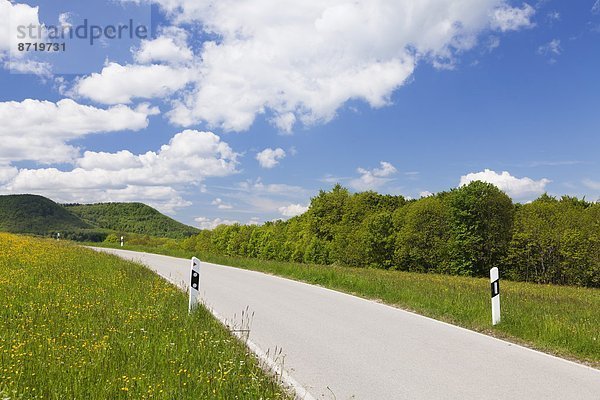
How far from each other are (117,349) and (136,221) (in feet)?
610

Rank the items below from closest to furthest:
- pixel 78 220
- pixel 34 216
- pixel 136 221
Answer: pixel 34 216, pixel 78 220, pixel 136 221

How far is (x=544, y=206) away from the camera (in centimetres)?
3406

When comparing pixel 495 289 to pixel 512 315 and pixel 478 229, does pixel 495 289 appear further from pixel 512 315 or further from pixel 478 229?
pixel 478 229

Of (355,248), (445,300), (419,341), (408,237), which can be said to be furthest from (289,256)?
(419,341)

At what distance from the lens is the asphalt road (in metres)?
5.69

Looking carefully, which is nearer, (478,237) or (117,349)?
(117,349)

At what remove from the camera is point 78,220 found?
160625mm

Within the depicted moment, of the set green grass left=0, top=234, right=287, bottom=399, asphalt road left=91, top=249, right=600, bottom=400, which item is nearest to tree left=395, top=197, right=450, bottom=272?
asphalt road left=91, top=249, right=600, bottom=400

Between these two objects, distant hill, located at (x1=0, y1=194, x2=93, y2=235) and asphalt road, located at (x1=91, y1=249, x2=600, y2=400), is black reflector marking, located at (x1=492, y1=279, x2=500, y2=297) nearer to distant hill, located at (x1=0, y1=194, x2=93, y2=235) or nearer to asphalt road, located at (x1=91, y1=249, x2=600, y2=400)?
asphalt road, located at (x1=91, y1=249, x2=600, y2=400)

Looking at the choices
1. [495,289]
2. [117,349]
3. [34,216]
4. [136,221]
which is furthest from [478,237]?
[136,221]

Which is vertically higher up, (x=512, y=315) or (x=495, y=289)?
(x=495, y=289)

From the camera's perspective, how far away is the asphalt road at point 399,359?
5.69 m

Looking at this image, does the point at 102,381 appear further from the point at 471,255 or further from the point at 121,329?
the point at 471,255

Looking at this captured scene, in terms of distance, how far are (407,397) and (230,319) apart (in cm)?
535
